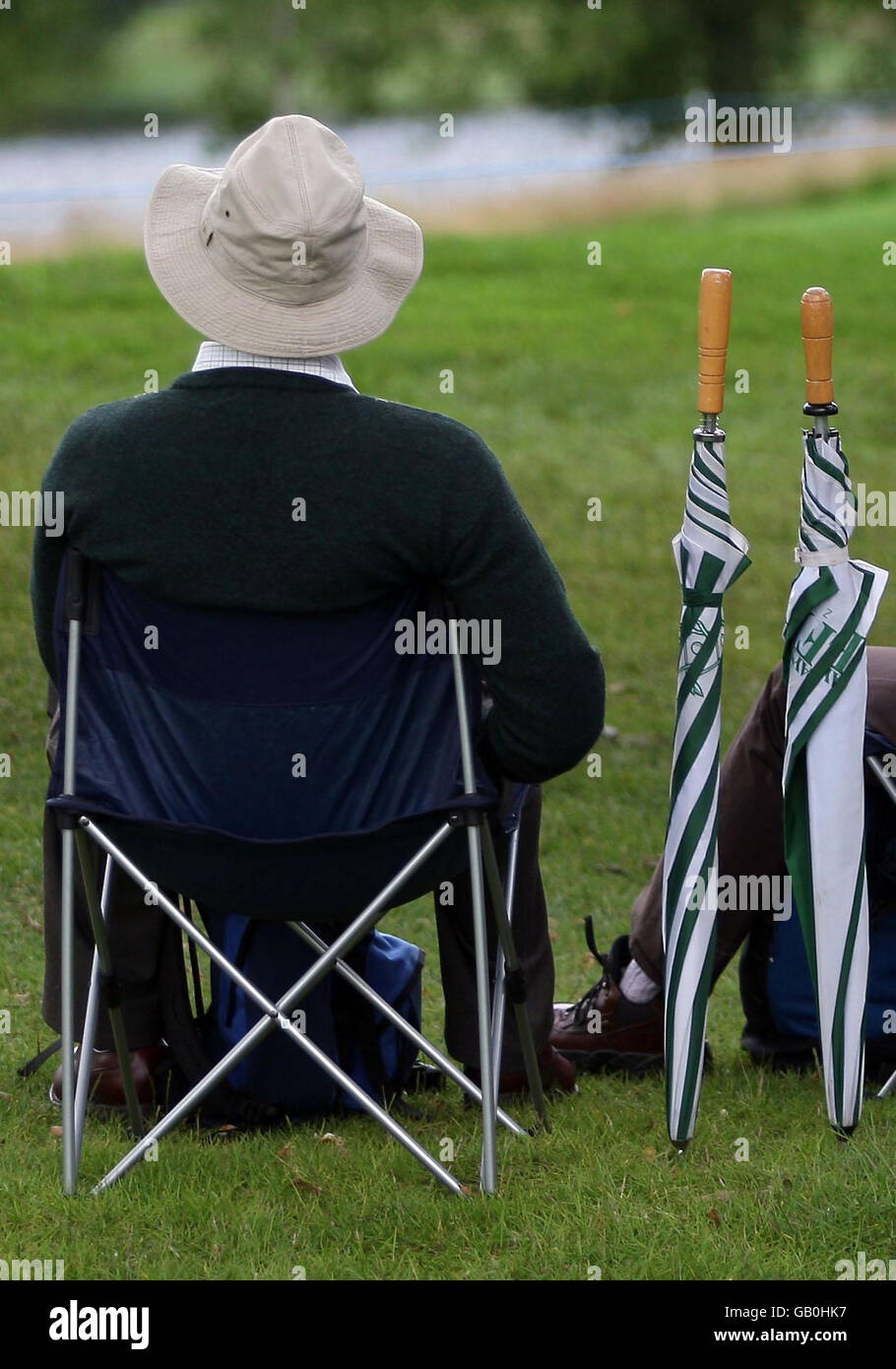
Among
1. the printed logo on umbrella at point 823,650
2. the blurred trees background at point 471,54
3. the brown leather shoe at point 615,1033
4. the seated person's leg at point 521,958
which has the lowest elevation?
the brown leather shoe at point 615,1033

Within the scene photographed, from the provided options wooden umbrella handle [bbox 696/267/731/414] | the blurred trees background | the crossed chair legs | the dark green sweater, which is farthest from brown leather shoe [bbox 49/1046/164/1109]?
the blurred trees background

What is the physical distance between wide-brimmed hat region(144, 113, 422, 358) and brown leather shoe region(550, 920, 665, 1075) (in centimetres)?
153

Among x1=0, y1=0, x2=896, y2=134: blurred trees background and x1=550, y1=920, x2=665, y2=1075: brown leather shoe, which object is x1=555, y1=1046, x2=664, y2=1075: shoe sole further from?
x1=0, y1=0, x2=896, y2=134: blurred trees background

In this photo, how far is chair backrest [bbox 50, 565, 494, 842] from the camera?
10.6ft

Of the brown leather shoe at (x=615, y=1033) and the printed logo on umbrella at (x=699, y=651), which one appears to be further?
the brown leather shoe at (x=615, y=1033)

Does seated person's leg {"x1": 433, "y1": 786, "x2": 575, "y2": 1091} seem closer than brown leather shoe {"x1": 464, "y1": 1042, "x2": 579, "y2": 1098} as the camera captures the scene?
Yes

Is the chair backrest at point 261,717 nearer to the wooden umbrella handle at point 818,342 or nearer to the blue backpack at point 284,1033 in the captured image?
the blue backpack at point 284,1033

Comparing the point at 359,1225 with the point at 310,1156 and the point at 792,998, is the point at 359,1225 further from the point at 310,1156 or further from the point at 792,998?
the point at 792,998

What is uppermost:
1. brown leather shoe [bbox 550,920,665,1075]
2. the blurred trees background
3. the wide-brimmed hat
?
the blurred trees background

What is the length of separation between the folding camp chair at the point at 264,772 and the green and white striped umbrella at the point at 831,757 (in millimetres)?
553

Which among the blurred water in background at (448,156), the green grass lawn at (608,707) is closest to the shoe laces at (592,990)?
the green grass lawn at (608,707)

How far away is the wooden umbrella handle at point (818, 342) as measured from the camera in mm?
3283

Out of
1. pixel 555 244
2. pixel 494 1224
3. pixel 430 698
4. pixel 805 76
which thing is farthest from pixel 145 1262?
pixel 805 76

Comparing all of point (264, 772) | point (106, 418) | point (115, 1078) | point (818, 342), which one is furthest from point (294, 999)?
point (818, 342)
